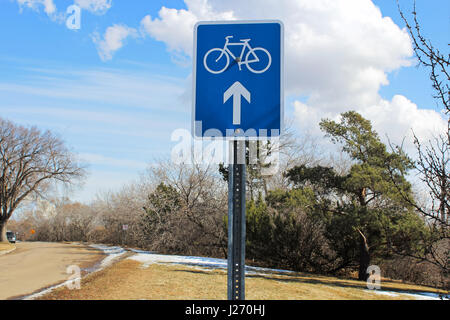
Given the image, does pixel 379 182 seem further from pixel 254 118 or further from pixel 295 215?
pixel 254 118

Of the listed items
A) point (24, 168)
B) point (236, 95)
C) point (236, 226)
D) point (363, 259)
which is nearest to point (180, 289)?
point (236, 226)

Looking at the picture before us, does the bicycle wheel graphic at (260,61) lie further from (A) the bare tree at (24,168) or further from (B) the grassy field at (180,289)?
(A) the bare tree at (24,168)

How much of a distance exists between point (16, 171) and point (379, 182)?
35379 mm

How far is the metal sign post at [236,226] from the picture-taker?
7.26 ft

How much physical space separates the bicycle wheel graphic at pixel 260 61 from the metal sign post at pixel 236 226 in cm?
44

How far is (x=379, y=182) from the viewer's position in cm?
1358

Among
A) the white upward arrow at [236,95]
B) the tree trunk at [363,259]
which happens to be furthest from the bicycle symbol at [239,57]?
the tree trunk at [363,259]

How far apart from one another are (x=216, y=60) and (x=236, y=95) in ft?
0.83

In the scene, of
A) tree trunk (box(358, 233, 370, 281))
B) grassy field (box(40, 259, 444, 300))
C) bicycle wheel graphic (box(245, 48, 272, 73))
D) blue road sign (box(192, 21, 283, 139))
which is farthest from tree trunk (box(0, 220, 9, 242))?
bicycle wheel graphic (box(245, 48, 272, 73))

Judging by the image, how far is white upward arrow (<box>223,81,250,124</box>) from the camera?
7.59 feet

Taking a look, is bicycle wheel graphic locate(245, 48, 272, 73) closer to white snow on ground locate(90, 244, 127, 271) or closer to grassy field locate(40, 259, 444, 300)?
grassy field locate(40, 259, 444, 300)

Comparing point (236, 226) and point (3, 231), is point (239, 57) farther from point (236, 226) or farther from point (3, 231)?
point (3, 231)

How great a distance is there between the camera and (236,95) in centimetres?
232

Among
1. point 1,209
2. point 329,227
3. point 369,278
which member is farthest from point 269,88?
point 1,209
